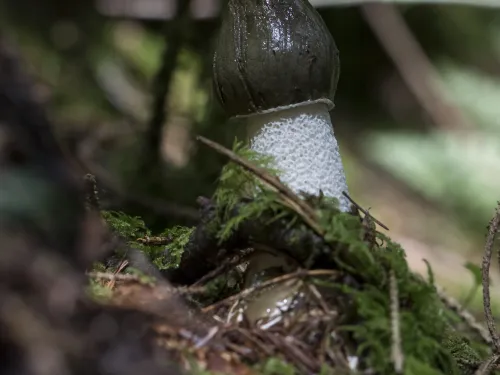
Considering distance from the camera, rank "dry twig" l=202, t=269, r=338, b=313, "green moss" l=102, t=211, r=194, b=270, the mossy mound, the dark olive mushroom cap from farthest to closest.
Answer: "green moss" l=102, t=211, r=194, b=270 < the dark olive mushroom cap < "dry twig" l=202, t=269, r=338, b=313 < the mossy mound

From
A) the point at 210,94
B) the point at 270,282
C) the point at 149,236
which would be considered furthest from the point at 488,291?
the point at 210,94

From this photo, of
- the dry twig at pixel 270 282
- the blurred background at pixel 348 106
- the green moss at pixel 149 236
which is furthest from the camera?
the blurred background at pixel 348 106

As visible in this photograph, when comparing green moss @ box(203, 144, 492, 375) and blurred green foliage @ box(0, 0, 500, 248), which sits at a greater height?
green moss @ box(203, 144, 492, 375)

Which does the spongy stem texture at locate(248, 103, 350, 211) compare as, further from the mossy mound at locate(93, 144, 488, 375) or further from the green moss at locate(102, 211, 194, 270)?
the green moss at locate(102, 211, 194, 270)

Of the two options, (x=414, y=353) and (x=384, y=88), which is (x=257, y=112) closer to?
(x=414, y=353)

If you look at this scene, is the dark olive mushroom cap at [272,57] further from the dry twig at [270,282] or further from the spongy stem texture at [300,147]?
the dry twig at [270,282]

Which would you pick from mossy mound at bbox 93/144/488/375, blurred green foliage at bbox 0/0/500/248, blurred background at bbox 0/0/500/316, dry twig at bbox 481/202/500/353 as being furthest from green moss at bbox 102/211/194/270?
dry twig at bbox 481/202/500/353

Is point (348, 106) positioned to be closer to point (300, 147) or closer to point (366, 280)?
point (300, 147)

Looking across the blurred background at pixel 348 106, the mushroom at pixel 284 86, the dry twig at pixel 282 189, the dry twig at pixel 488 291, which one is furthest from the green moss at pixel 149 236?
the dry twig at pixel 488 291
